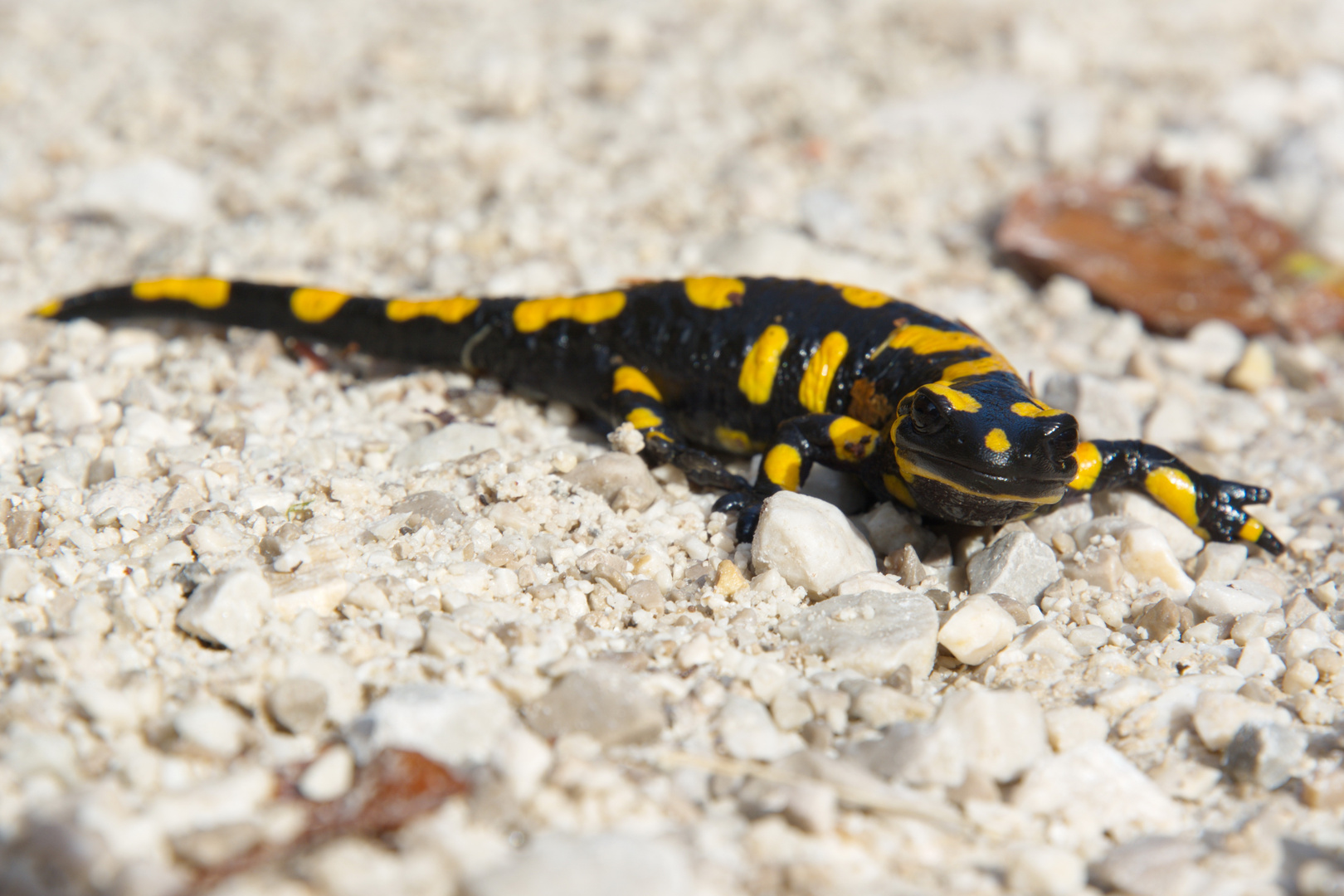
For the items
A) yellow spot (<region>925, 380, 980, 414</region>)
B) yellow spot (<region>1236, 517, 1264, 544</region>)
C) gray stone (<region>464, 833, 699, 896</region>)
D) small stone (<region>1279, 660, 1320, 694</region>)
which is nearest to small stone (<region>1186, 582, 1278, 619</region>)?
small stone (<region>1279, 660, 1320, 694</region>)

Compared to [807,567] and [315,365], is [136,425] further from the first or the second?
[807,567]

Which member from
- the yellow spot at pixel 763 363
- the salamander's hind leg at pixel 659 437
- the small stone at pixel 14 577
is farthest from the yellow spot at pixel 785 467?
the small stone at pixel 14 577

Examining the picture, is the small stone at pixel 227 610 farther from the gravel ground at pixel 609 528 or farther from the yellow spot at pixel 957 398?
the yellow spot at pixel 957 398

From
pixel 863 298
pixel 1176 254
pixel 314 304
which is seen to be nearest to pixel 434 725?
pixel 863 298

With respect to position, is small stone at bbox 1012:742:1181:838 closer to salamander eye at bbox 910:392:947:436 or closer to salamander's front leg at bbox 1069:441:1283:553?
salamander eye at bbox 910:392:947:436

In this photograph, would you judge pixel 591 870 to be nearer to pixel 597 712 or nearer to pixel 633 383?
pixel 597 712
